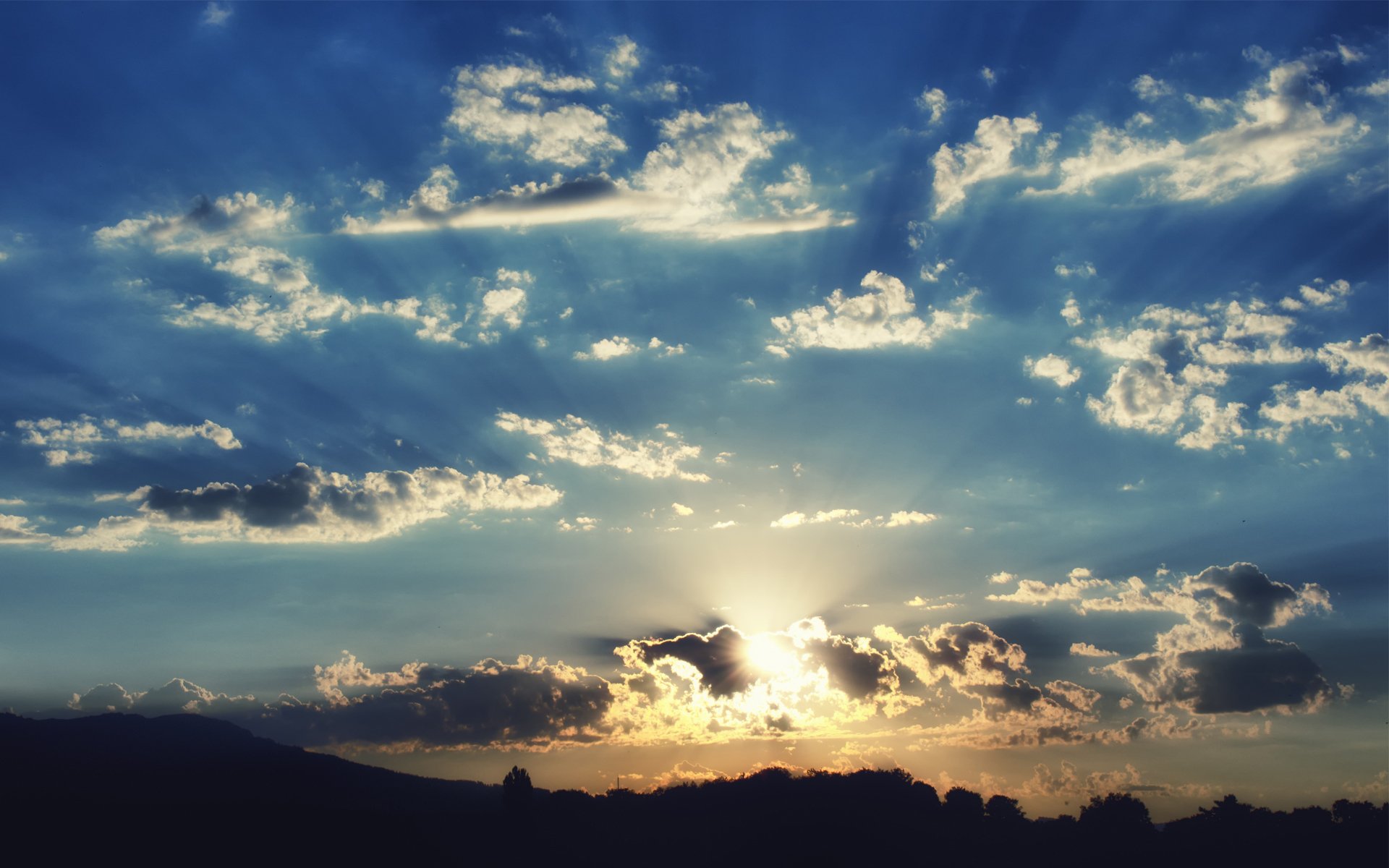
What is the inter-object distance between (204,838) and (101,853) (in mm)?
20450

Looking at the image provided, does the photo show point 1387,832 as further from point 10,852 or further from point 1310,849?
point 10,852

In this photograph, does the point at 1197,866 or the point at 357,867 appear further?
the point at 1197,866

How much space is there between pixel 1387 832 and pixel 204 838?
910 ft

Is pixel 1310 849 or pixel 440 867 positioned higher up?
pixel 1310 849

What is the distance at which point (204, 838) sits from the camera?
649 ft

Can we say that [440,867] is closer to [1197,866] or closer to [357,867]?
[357,867]

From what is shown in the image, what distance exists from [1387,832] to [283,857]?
838 feet

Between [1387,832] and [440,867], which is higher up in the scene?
[1387,832]

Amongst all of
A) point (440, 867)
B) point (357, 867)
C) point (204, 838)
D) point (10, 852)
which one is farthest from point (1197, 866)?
point (10, 852)

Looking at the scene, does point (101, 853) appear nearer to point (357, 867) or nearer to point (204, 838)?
point (204, 838)

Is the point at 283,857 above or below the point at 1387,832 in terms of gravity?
below

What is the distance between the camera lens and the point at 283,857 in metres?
191

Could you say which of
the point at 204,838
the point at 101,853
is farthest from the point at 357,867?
the point at 101,853

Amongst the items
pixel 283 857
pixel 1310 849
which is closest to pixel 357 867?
pixel 283 857
